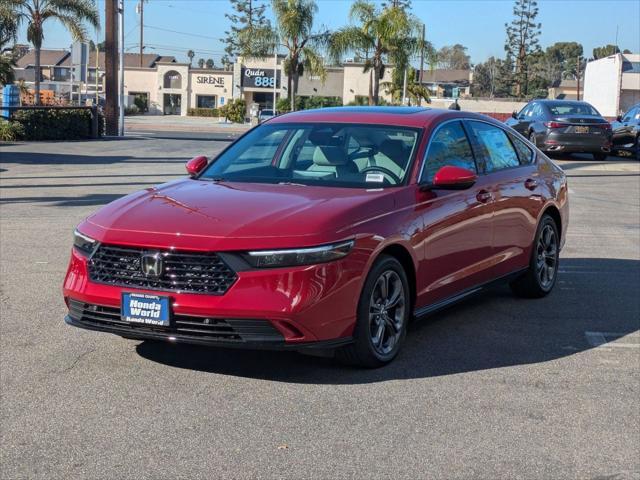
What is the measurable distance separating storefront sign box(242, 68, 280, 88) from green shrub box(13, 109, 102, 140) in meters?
48.5

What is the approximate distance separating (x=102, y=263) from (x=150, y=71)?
85.7 m

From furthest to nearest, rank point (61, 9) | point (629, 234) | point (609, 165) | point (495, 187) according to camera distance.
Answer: point (61, 9), point (609, 165), point (629, 234), point (495, 187)

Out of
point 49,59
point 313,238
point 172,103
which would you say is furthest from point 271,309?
point 49,59

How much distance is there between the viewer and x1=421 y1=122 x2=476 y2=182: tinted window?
675cm

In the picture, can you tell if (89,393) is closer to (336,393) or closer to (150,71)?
(336,393)

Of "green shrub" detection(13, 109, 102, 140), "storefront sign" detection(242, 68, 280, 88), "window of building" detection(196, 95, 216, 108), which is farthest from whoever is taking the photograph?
"window of building" detection(196, 95, 216, 108)

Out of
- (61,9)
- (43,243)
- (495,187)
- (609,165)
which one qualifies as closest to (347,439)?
(495,187)

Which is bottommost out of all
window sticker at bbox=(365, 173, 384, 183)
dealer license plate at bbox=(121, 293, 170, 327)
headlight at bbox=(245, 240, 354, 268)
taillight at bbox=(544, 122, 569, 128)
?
dealer license plate at bbox=(121, 293, 170, 327)

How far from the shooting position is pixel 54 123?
30297mm

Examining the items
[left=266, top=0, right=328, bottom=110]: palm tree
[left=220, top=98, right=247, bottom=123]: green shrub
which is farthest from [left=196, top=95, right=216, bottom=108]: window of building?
[left=266, top=0, right=328, bottom=110]: palm tree

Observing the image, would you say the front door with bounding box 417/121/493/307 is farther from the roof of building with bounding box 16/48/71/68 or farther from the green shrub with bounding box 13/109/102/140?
the roof of building with bounding box 16/48/71/68

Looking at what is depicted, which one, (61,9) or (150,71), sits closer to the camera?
(61,9)

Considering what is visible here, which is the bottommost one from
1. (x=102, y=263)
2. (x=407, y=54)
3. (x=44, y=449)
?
(x=44, y=449)

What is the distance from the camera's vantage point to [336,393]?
5.54 meters
